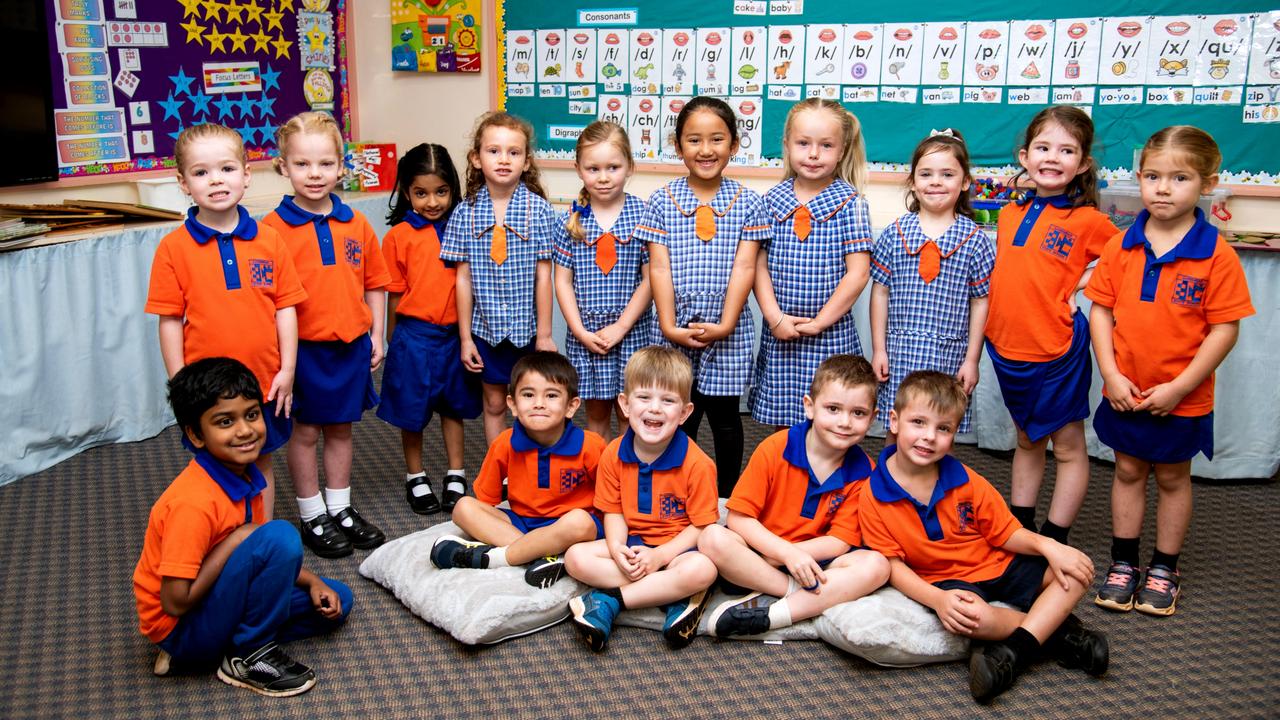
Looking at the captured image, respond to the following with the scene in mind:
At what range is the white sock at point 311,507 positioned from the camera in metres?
2.62

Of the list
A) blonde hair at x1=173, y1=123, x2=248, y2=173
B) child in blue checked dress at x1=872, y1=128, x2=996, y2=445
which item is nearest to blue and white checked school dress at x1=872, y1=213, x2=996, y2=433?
child in blue checked dress at x1=872, y1=128, x2=996, y2=445

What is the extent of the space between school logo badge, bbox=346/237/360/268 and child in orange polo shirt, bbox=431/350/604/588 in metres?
0.53

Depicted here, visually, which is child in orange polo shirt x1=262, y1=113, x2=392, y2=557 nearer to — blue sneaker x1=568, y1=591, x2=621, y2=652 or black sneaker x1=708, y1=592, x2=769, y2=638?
blue sneaker x1=568, y1=591, x2=621, y2=652

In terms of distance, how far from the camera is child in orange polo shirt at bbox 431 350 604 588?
7.54ft

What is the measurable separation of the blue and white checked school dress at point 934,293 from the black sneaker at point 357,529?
1347mm

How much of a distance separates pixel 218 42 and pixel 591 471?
263 cm

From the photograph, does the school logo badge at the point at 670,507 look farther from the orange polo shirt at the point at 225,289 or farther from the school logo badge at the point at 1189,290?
the school logo badge at the point at 1189,290

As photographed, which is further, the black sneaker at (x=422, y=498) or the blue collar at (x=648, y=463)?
the black sneaker at (x=422, y=498)

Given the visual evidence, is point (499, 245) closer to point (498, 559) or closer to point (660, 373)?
point (660, 373)

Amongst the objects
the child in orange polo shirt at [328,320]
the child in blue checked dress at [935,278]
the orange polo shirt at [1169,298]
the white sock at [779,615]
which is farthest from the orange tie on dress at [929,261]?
the child in orange polo shirt at [328,320]

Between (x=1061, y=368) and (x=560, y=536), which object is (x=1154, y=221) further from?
(x=560, y=536)

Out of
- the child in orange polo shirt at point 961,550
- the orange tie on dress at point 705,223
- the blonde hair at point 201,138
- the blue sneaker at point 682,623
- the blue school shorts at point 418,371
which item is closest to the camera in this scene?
the child in orange polo shirt at point 961,550

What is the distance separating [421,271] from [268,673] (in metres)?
1.17

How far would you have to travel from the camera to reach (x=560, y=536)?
2275 mm
